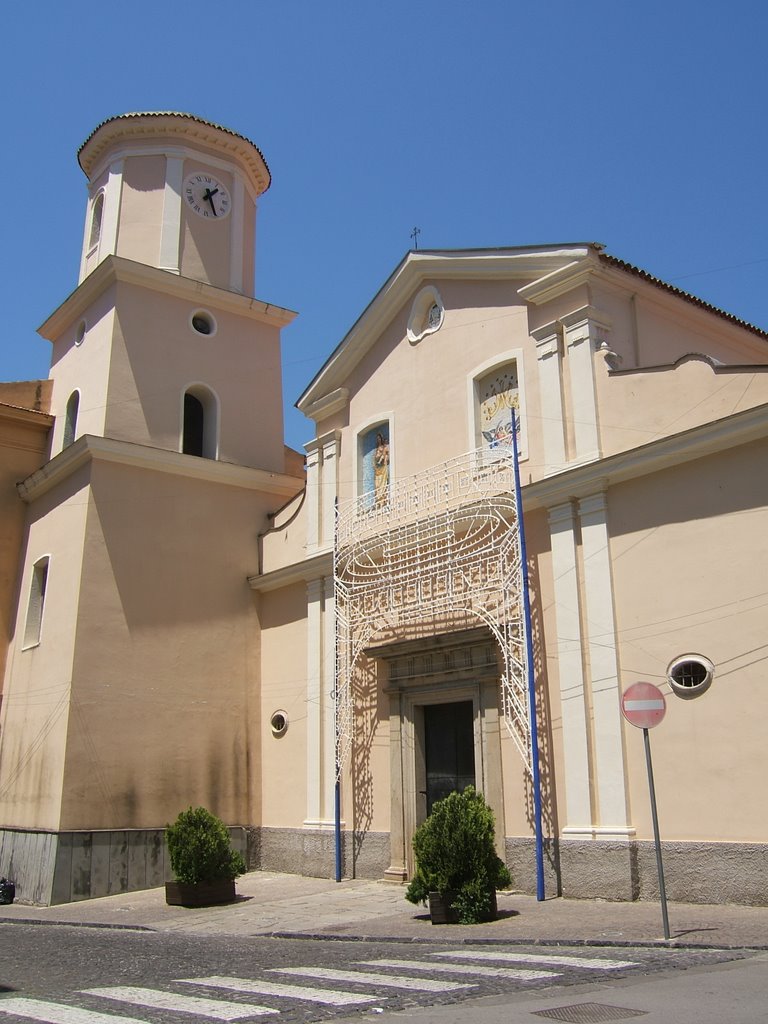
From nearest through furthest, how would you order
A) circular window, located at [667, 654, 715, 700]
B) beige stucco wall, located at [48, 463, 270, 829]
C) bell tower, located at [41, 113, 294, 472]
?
1. circular window, located at [667, 654, 715, 700]
2. beige stucco wall, located at [48, 463, 270, 829]
3. bell tower, located at [41, 113, 294, 472]

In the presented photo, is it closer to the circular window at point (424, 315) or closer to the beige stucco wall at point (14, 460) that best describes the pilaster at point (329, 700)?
the circular window at point (424, 315)

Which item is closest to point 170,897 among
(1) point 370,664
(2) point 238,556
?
(1) point 370,664

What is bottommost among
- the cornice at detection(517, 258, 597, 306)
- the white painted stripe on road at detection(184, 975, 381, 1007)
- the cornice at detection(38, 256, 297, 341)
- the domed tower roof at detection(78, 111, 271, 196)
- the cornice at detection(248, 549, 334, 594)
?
the white painted stripe on road at detection(184, 975, 381, 1007)

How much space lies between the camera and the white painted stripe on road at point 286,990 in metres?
6.61

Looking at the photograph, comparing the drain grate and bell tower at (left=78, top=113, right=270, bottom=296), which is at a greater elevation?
bell tower at (left=78, top=113, right=270, bottom=296)

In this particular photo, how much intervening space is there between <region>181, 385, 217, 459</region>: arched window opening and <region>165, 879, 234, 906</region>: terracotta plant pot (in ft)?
28.8

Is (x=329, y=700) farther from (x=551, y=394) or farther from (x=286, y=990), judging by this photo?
(x=286, y=990)

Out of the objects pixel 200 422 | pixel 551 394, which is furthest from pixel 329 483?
pixel 551 394

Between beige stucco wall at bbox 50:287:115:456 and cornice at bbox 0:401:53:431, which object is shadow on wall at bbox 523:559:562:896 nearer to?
beige stucco wall at bbox 50:287:115:456

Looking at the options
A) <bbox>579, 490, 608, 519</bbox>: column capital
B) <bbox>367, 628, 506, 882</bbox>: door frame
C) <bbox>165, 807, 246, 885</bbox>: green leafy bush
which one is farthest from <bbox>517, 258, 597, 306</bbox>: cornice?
<bbox>165, 807, 246, 885</bbox>: green leafy bush

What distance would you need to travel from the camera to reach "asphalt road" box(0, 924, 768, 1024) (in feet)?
20.9

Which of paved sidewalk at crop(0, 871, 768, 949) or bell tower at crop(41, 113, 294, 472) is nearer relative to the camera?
paved sidewalk at crop(0, 871, 768, 949)

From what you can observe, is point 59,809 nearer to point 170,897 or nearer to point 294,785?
point 170,897

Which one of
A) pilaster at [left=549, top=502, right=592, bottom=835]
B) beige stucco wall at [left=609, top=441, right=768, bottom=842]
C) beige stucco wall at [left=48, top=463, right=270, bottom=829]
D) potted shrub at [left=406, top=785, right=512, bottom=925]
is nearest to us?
potted shrub at [left=406, top=785, right=512, bottom=925]
